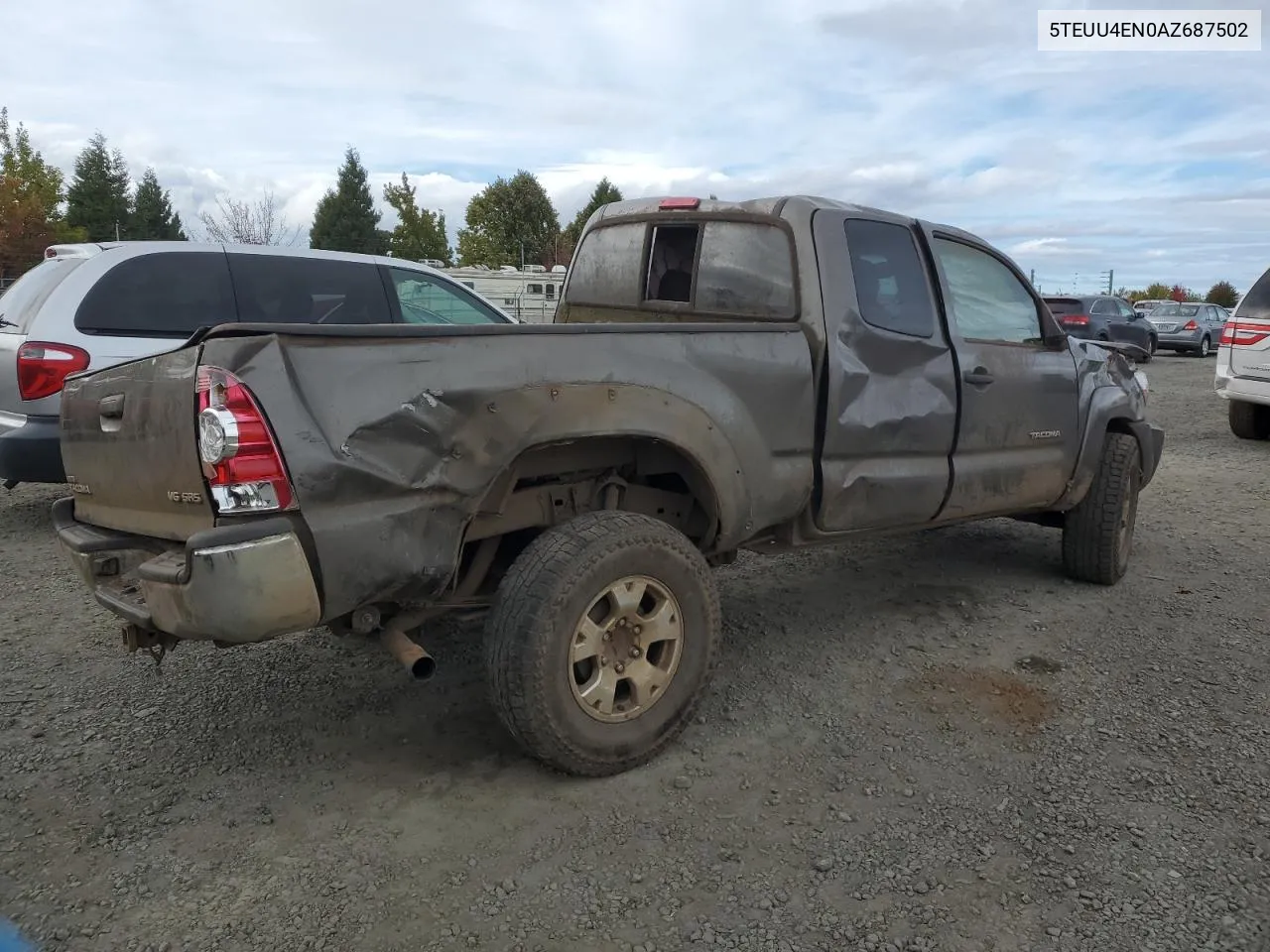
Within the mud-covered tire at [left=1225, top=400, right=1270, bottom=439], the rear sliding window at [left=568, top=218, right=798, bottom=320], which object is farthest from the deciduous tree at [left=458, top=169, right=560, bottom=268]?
the rear sliding window at [left=568, top=218, right=798, bottom=320]

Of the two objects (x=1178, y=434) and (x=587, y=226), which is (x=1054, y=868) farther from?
(x=1178, y=434)

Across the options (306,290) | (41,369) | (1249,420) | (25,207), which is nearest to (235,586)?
(41,369)

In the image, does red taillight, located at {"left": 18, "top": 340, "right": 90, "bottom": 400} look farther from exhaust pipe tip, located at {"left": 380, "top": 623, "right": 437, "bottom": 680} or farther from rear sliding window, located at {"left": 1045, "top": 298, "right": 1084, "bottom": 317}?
rear sliding window, located at {"left": 1045, "top": 298, "right": 1084, "bottom": 317}

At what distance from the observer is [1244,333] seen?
994 cm

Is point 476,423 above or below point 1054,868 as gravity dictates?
above

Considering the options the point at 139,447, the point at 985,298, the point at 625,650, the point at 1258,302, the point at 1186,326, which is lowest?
the point at 625,650

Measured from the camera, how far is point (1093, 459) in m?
5.11

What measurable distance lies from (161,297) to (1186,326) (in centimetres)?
2755

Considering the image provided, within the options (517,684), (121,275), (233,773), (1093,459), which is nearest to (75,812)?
(233,773)

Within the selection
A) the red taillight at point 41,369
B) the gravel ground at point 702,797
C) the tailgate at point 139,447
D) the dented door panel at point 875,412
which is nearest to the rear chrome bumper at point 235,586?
the tailgate at point 139,447

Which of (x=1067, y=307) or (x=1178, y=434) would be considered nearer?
(x=1178, y=434)

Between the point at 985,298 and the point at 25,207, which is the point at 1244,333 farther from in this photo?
the point at 25,207

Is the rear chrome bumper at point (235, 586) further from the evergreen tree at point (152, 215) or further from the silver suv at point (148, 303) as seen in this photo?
the evergreen tree at point (152, 215)

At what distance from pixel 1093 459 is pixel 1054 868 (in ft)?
9.92
